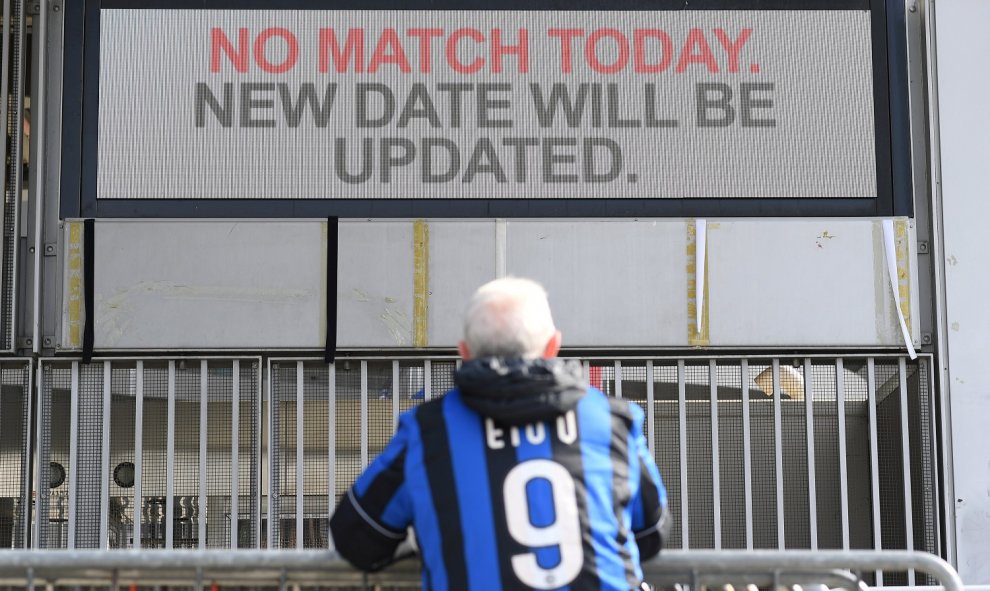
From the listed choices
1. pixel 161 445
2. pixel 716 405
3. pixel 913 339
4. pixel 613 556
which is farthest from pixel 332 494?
pixel 613 556

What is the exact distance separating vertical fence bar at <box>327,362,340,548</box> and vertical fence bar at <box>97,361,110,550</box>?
1323mm

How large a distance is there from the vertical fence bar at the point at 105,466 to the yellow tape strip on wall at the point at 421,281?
74.4 inches

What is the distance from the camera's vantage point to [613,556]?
3.30m

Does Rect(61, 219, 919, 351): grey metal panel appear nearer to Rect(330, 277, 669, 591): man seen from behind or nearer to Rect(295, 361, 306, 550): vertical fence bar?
Rect(295, 361, 306, 550): vertical fence bar

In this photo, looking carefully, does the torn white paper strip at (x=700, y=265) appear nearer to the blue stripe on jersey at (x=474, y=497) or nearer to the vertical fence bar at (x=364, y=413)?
the vertical fence bar at (x=364, y=413)

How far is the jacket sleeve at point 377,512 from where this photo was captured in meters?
3.39

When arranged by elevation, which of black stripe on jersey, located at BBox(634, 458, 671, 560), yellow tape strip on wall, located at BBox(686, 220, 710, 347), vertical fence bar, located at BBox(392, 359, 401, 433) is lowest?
black stripe on jersey, located at BBox(634, 458, 671, 560)

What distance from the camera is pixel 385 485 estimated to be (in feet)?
11.1

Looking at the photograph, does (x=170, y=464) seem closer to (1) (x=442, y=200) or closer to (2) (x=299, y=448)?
(2) (x=299, y=448)

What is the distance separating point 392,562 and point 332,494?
13.9ft

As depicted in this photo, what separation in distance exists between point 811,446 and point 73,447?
4464mm

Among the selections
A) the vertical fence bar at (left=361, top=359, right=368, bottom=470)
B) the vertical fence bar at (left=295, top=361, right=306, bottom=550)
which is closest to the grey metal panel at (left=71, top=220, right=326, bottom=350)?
the vertical fence bar at (left=295, top=361, right=306, bottom=550)

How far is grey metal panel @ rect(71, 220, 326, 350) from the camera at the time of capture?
7910 millimetres

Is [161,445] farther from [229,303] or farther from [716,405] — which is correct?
[716,405]
